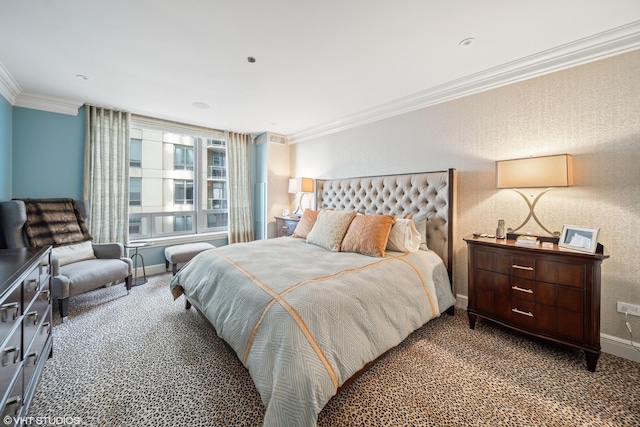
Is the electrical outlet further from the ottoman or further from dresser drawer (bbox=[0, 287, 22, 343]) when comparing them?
the ottoman

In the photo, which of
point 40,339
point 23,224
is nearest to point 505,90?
point 40,339

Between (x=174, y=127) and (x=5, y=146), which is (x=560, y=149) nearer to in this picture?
(x=174, y=127)

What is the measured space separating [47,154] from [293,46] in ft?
11.7

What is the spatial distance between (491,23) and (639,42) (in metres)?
1.14

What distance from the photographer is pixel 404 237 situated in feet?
8.36

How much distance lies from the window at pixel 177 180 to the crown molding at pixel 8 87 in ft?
4.83

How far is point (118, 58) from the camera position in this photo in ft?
7.40

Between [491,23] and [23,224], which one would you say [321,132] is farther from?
[23,224]

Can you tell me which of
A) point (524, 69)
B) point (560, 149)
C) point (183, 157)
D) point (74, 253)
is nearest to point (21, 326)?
point (74, 253)

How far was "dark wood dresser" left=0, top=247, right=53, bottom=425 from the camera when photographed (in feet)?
3.46

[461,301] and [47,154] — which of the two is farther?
[47,154]

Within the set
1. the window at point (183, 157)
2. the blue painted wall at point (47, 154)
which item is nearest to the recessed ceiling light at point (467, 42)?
the window at point (183, 157)

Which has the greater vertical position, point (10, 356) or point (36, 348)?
point (10, 356)

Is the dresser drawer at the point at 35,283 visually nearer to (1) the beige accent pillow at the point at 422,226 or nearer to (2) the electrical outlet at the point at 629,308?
(1) the beige accent pillow at the point at 422,226
